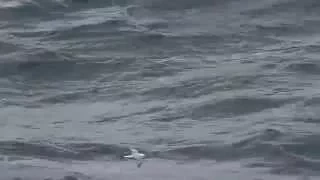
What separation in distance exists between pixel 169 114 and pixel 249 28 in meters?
2.84

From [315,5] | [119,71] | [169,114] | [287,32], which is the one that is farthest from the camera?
[315,5]

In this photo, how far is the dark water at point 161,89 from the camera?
22.7 feet

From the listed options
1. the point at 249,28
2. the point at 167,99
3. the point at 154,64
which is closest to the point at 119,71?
the point at 154,64

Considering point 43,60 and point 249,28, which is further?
point 249,28

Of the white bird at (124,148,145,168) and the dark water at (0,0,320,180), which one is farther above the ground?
the dark water at (0,0,320,180)

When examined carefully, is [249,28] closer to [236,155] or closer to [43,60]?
[43,60]

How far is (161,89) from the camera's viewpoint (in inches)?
345

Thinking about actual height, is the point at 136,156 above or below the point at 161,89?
below

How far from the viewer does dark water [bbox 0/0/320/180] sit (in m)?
6.91

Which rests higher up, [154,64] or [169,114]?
[154,64]

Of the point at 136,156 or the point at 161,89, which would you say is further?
the point at 161,89

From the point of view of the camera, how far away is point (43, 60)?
32.6 ft

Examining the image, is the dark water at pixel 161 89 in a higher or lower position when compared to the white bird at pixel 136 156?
higher

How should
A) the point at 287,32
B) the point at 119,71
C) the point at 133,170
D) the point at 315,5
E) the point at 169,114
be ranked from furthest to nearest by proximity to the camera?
the point at 315,5 → the point at 287,32 → the point at 119,71 → the point at 169,114 → the point at 133,170
